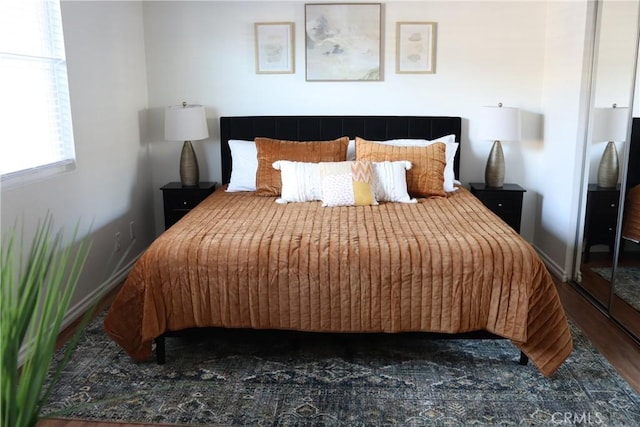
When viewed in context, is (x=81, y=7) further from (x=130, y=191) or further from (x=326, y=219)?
(x=326, y=219)

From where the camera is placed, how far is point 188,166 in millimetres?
4297

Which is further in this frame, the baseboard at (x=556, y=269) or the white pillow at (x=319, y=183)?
the baseboard at (x=556, y=269)

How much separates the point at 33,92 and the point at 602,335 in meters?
3.43

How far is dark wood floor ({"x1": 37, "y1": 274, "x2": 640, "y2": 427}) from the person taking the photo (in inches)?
106

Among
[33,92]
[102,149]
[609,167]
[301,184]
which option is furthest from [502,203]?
[33,92]

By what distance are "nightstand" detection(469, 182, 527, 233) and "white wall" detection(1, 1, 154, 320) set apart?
8.58 feet

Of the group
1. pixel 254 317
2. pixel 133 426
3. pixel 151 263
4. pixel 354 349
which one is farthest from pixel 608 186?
pixel 133 426

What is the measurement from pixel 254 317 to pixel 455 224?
1.22 m

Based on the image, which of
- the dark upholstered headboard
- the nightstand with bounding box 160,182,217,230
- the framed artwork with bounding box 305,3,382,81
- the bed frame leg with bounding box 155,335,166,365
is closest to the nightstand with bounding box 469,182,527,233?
the dark upholstered headboard

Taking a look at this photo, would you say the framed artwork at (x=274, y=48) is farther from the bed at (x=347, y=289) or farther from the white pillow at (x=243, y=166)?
the bed at (x=347, y=289)

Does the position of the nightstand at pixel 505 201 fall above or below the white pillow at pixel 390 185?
below

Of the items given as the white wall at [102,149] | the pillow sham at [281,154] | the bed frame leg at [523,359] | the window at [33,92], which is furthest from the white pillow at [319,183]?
the window at [33,92]

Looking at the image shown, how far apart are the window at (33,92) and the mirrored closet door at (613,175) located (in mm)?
3275

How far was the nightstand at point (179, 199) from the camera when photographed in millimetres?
4195
